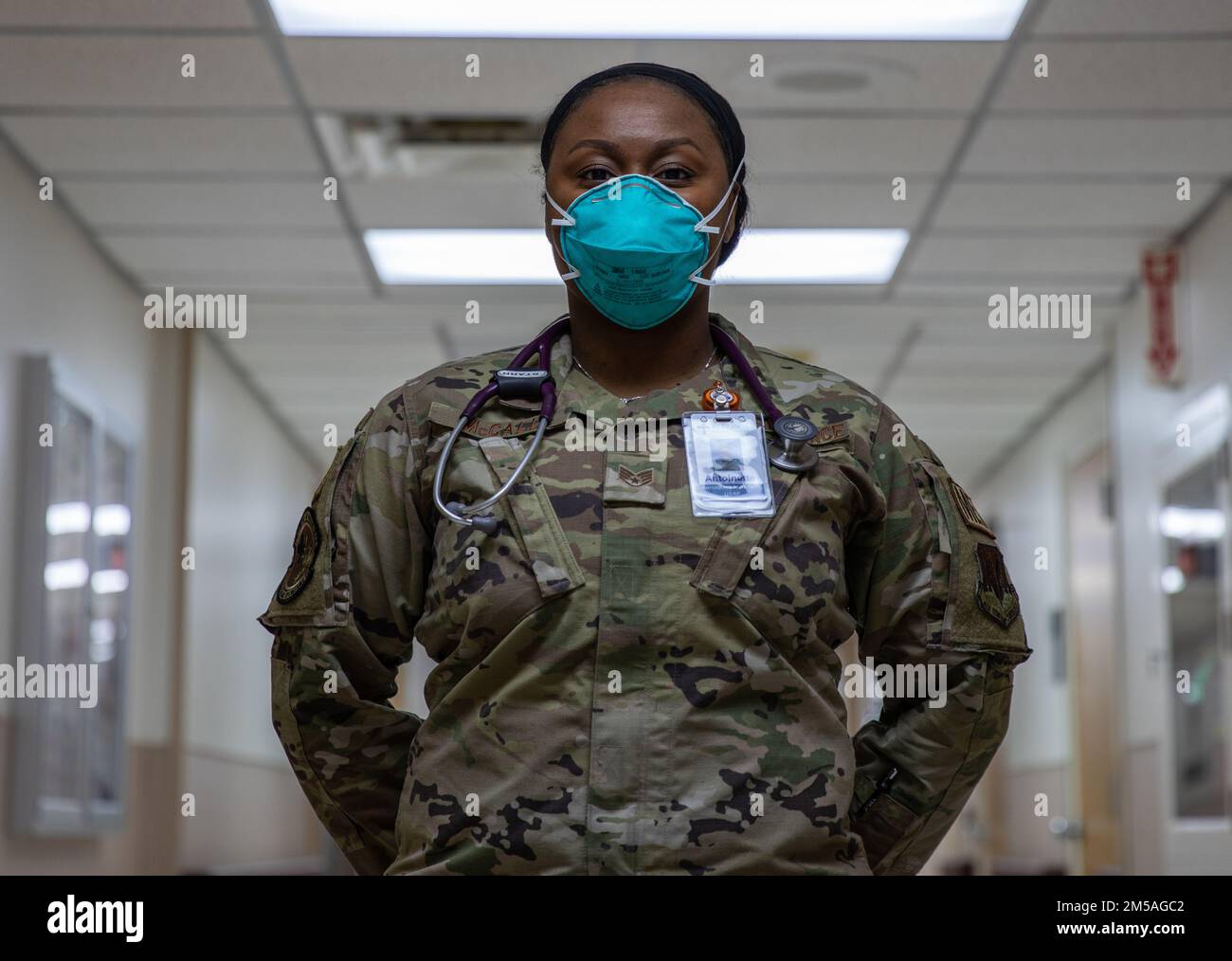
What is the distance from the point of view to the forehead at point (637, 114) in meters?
1.47

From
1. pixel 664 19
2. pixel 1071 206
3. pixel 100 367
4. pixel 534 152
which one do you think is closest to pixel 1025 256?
pixel 1071 206

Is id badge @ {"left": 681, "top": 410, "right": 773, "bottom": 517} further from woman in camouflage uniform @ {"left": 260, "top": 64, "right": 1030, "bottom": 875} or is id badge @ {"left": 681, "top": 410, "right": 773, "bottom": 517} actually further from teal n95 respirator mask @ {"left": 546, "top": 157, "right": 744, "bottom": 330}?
teal n95 respirator mask @ {"left": 546, "top": 157, "right": 744, "bottom": 330}

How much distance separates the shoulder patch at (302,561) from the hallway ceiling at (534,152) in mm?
2963

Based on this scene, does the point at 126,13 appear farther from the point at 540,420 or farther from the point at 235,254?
the point at 540,420

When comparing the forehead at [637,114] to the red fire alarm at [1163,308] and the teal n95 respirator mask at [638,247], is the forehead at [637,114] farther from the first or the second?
the red fire alarm at [1163,308]

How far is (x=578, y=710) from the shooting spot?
4.18 ft

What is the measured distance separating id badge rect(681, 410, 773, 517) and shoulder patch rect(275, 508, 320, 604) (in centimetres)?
35

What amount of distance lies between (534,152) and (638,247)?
3.66 meters

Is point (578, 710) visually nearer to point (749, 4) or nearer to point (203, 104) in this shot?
point (749, 4)

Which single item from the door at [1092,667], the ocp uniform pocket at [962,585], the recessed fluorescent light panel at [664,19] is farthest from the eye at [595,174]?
the door at [1092,667]

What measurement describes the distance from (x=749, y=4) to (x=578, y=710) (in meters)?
3.23

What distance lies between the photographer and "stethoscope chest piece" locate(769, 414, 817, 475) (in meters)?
1.39

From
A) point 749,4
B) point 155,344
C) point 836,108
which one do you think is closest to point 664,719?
point 749,4

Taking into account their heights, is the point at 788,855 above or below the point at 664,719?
below
